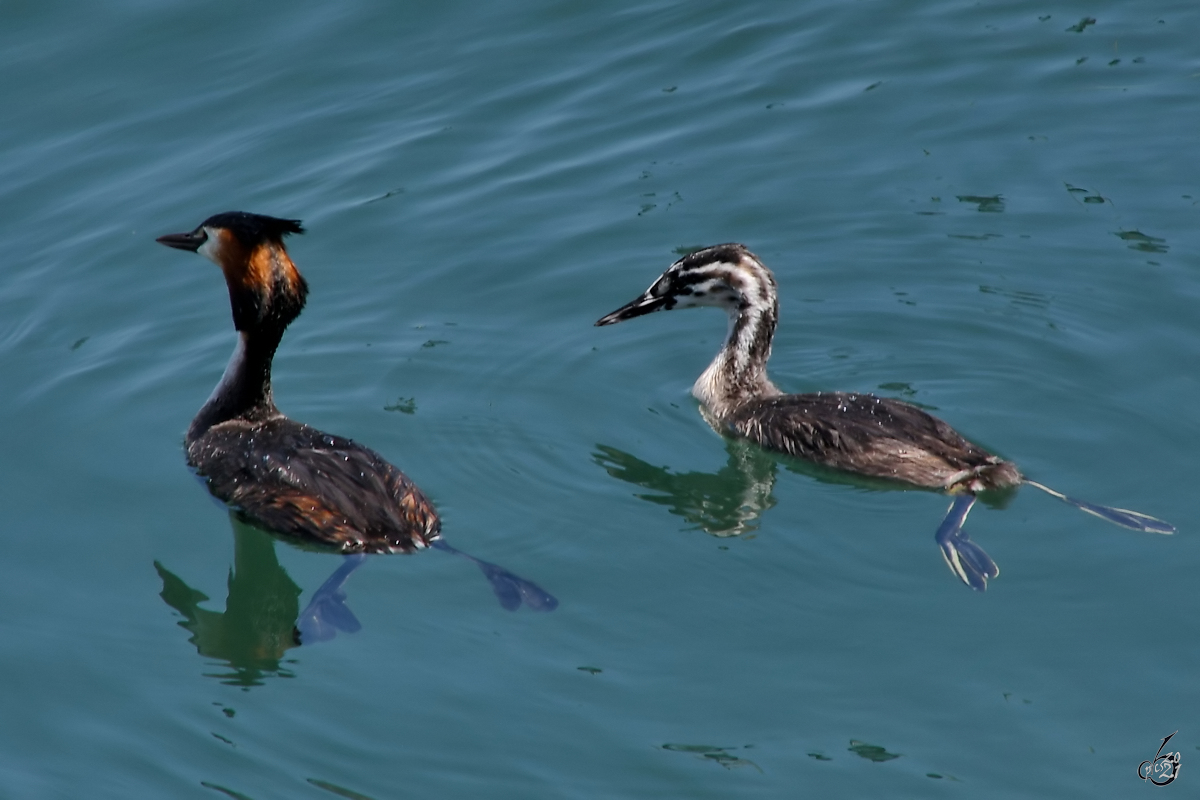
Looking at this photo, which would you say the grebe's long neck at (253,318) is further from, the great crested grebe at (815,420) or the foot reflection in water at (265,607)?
the great crested grebe at (815,420)

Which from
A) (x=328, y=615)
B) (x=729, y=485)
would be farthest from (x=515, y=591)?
(x=729, y=485)

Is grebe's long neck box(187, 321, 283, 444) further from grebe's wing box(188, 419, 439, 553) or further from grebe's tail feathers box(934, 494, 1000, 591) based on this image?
grebe's tail feathers box(934, 494, 1000, 591)

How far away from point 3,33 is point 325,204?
386 cm

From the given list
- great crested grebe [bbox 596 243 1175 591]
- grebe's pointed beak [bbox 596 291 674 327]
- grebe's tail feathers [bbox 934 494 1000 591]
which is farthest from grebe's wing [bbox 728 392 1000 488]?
grebe's pointed beak [bbox 596 291 674 327]

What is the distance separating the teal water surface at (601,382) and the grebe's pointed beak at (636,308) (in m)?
0.21

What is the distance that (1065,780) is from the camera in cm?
576

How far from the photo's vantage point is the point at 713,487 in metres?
8.12

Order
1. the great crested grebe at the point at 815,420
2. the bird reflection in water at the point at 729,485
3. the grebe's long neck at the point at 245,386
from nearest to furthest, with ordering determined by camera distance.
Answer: the great crested grebe at the point at 815,420, the bird reflection in water at the point at 729,485, the grebe's long neck at the point at 245,386

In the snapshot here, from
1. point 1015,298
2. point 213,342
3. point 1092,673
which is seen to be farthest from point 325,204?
point 1092,673

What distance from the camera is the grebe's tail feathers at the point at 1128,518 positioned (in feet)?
23.6

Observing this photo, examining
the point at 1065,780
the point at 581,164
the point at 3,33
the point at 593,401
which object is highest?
the point at 3,33

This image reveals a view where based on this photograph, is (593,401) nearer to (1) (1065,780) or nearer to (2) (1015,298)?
(2) (1015,298)
